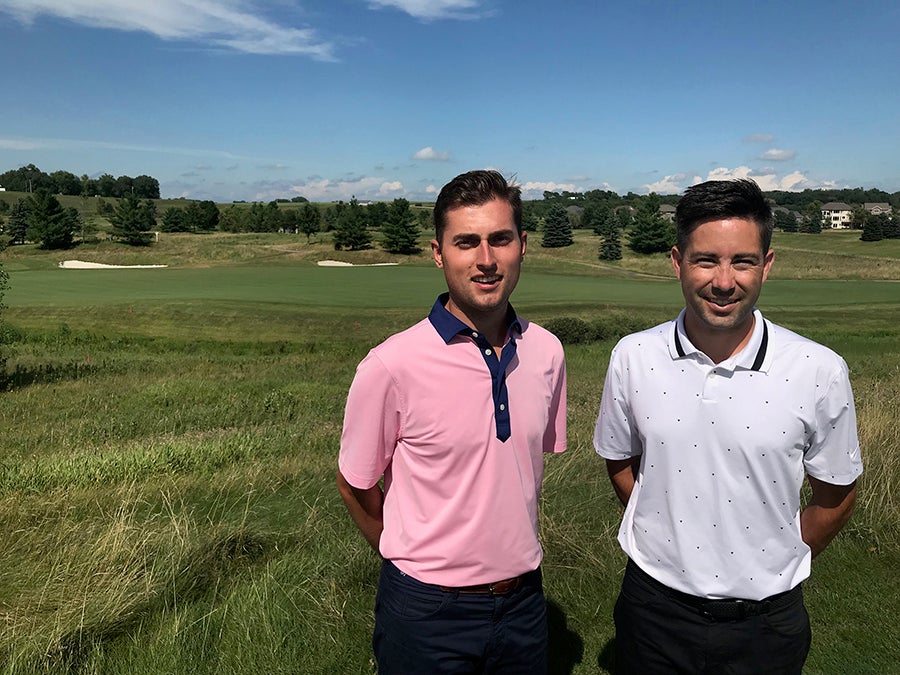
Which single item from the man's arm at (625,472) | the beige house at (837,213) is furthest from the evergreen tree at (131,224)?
the beige house at (837,213)

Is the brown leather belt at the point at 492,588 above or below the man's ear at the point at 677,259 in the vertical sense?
below

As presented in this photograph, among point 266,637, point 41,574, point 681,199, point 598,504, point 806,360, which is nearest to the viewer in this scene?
point 806,360

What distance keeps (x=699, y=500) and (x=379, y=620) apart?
1267 millimetres

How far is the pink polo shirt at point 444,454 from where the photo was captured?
7.63 feet

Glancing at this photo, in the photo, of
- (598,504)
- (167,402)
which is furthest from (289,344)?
(598,504)

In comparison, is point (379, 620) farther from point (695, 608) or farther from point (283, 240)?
point (283, 240)

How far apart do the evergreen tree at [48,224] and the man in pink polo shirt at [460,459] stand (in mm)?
79567

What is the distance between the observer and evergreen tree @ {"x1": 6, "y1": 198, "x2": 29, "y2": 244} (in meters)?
74.4

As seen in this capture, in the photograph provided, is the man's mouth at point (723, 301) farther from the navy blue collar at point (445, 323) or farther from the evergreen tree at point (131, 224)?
the evergreen tree at point (131, 224)

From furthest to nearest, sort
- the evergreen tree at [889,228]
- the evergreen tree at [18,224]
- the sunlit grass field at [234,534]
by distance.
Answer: the evergreen tree at [889,228], the evergreen tree at [18,224], the sunlit grass field at [234,534]

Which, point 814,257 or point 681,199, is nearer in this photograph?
point 681,199

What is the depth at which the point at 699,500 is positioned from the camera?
7.68 feet

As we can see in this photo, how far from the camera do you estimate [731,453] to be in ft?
7.47

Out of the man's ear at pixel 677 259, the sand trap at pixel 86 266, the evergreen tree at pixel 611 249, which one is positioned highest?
the man's ear at pixel 677 259
